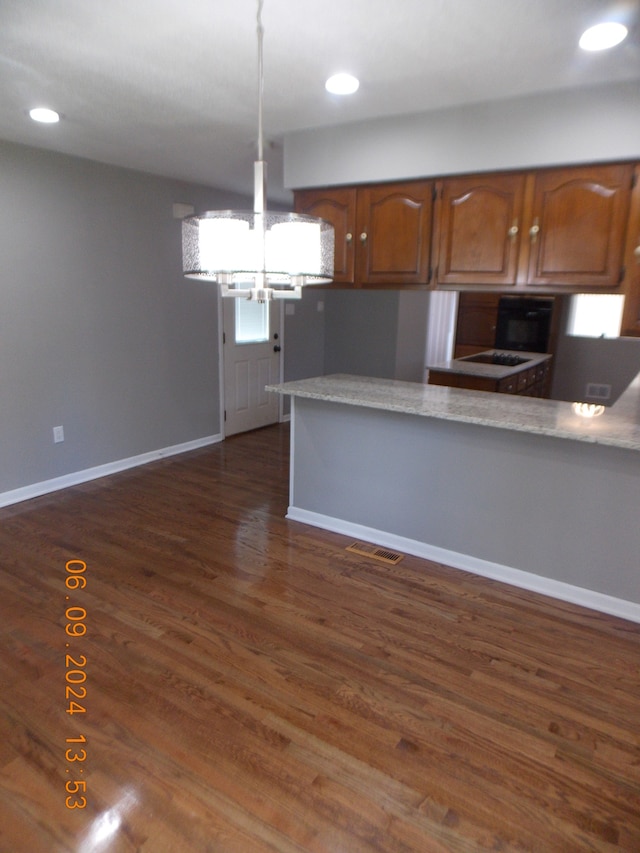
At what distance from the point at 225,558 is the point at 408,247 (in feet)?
6.66

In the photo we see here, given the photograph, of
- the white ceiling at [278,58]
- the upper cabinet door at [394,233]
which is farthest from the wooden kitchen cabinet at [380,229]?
the white ceiling at [278,58]

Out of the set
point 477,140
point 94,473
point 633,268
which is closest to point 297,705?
point 633,268

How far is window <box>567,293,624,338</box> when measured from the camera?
6078 millimetres

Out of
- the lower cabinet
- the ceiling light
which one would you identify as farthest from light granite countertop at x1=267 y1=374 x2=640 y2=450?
the ceiling light

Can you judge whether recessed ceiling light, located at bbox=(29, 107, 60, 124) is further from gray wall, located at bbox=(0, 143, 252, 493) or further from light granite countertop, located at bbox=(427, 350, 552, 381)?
light granite countertop, located at bbox=(427, 350, 552, 381)

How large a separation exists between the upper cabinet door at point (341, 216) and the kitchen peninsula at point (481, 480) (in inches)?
28.2

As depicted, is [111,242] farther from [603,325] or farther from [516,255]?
[603,325]

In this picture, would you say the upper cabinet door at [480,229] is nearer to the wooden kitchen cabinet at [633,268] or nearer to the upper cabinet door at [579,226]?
the upper cabinet door at [579,226]

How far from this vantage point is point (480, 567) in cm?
291

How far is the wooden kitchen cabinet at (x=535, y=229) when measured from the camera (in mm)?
2492

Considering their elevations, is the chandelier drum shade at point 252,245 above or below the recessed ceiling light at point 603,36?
below

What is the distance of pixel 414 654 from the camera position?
7.41 feet

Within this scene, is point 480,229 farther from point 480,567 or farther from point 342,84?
point 480,567
